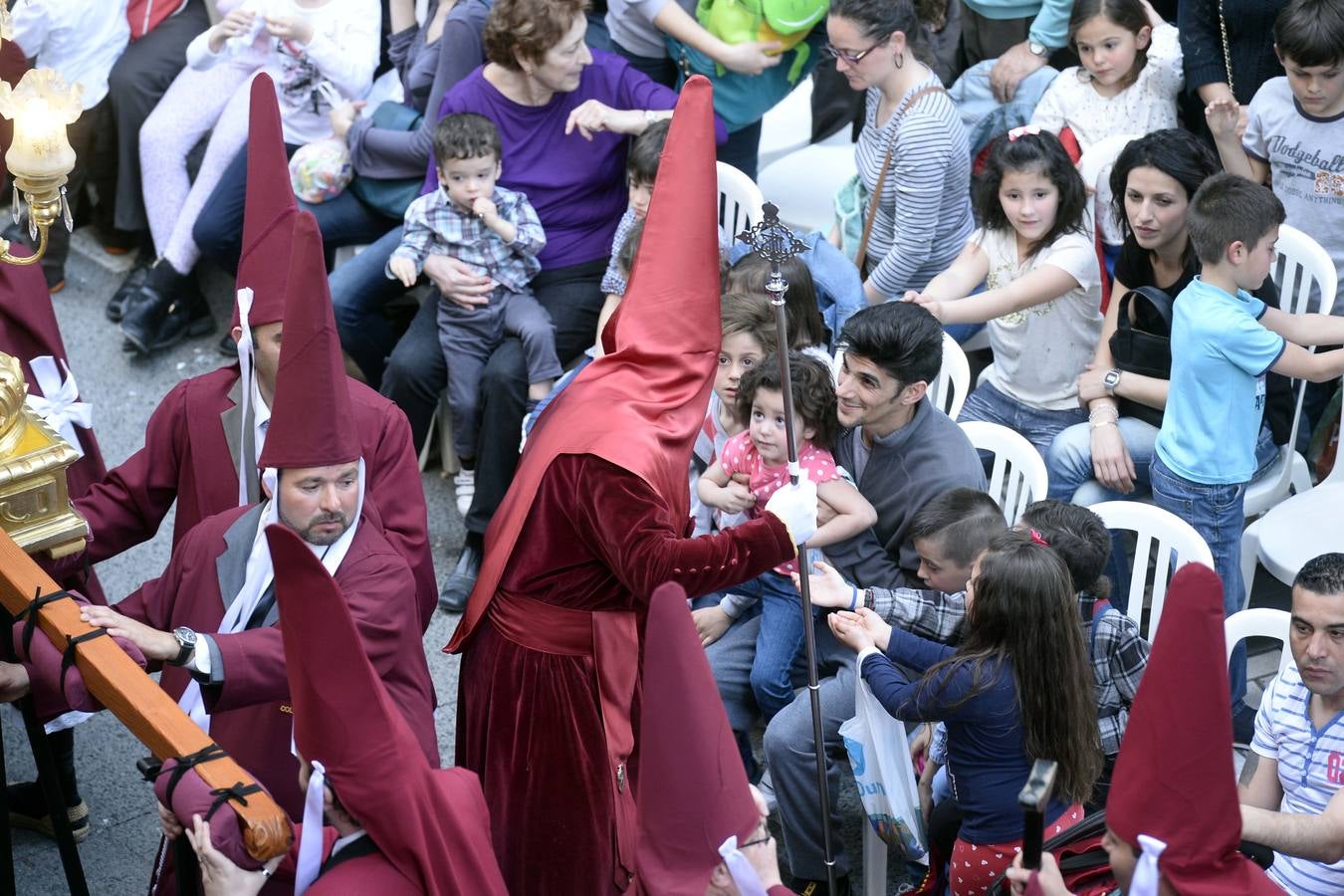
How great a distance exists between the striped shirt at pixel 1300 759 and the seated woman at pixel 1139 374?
3.79 ft

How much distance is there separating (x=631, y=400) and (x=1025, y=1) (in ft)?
9.33

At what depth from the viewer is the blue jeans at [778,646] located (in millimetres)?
3863

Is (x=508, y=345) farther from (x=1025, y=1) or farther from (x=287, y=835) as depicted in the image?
(x=287, y=835)

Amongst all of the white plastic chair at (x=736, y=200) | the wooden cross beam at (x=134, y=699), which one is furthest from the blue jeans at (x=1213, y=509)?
the wooden cross beam at (x=134, y=699)

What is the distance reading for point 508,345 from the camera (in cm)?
513

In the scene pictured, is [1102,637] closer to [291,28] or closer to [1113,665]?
[1113,665]

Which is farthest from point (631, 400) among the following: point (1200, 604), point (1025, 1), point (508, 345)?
point (1025, 1)

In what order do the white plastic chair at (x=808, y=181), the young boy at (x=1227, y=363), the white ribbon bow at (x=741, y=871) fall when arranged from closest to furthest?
the white ribbon bow at (x=741, y=871) → the young boy at (x=1227, y=363) → the white plastic chair at (x=808, y=181)

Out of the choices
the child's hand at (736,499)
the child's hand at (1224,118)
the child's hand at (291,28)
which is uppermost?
the child's hand at (1224,118)

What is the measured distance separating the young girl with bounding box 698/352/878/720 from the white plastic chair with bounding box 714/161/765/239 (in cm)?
133

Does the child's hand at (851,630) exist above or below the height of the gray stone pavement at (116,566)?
above

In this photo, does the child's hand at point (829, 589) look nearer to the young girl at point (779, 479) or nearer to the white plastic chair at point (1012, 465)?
the young girl at point (779, 479)

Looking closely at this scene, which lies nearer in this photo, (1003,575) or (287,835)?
(287,835)

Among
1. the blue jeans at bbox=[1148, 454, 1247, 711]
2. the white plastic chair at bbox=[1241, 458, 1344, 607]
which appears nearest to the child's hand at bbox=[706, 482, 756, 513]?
the blue jeans at bbox=[1148, 454, 1247, 711]
